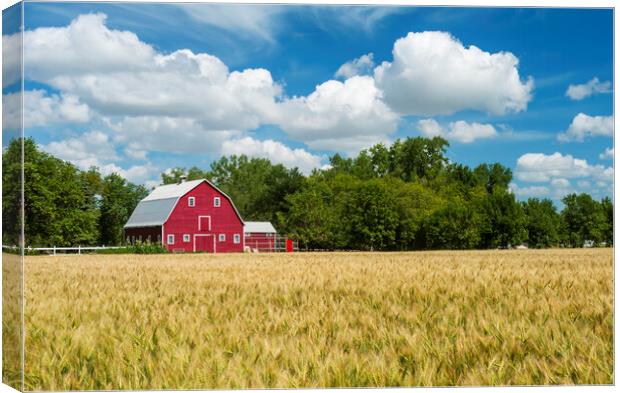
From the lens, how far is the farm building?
41906mm

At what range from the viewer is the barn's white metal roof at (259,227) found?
43150 millimetres

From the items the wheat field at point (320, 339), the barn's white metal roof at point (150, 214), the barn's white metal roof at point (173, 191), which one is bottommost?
the wheat field at point (320, 339)

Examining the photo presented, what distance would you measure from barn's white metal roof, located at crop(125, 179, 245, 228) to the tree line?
0.61 meters

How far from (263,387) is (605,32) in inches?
136

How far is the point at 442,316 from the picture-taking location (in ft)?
16.5

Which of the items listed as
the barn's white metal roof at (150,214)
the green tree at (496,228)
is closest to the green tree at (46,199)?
the barn's white metal roof at (150,214)

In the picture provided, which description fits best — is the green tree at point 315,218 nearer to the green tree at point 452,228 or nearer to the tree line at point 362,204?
the tree line at point 362,204

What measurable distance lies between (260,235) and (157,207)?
7340mm

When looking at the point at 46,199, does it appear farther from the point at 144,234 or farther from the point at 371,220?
the point at 144,234

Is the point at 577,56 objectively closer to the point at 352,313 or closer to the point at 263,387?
the point at 352,313

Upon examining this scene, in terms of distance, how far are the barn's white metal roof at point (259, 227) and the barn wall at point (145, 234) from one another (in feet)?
19.8

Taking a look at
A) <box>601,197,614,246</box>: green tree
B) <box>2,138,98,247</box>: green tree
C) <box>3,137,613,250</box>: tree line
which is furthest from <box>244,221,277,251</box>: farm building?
<box>601,197,614,246</box>: green tree

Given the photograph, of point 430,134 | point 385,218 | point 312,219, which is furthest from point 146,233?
point 430,134

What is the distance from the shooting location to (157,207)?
38.5 metres
